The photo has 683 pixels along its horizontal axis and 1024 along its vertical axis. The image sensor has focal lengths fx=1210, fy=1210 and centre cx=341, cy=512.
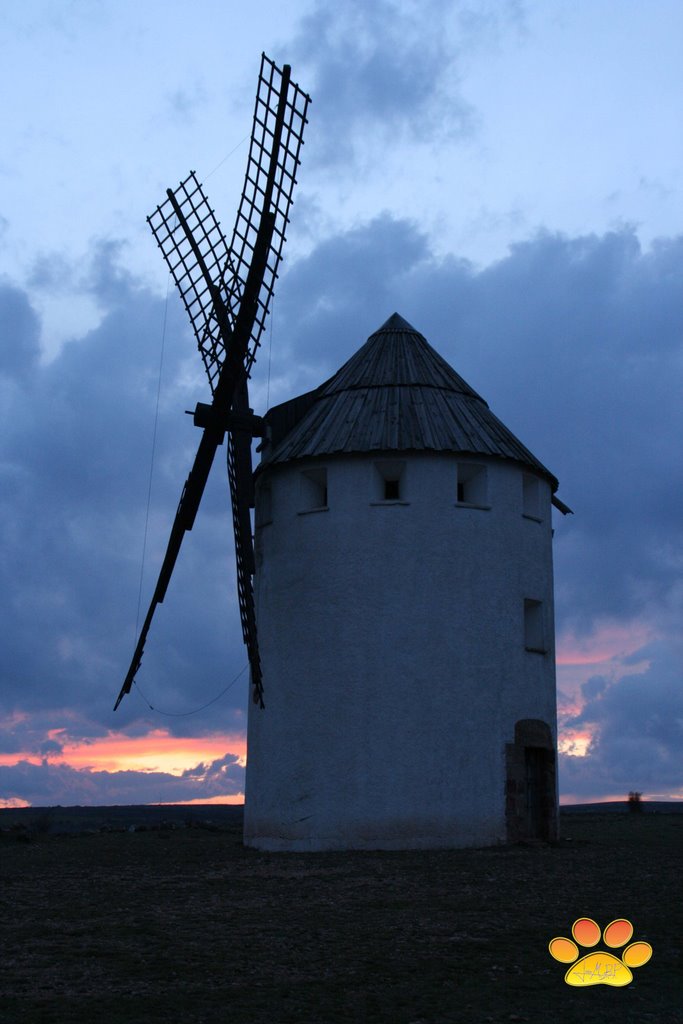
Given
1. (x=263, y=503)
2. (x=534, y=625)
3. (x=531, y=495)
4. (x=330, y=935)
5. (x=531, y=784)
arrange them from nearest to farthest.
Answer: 1. (x=330, y=935)
2. (x=531, y=784)
3. (x=534, y=625)
4. (x=531, y=495)
5. (x=263, y=503)

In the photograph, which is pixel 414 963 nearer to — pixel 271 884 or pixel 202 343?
pixel 271 884

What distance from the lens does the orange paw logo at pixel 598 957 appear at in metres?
11.0

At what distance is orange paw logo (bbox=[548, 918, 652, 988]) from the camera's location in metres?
11.0

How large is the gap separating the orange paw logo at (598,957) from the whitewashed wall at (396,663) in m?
12.2

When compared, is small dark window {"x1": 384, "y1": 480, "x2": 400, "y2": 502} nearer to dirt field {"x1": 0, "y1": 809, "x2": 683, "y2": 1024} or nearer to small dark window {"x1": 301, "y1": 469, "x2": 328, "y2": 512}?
small dark window {"x1": 301, "y1": 469, "x2": 328, "y2": 512}

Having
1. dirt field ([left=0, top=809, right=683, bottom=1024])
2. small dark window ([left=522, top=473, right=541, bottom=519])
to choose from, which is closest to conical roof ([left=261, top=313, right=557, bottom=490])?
small dark window ([left=522, top=473, right=541, bottom=519])

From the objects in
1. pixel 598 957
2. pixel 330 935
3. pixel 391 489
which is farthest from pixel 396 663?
pixel 598 957

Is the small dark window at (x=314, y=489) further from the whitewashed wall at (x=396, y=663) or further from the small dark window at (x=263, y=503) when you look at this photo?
the small dark window at (x=263, y=503)

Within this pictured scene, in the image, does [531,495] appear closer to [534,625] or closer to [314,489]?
[534,625]

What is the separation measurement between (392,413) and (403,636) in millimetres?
5068

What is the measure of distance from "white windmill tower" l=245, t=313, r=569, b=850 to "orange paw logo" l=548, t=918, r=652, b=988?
1226 centimetres

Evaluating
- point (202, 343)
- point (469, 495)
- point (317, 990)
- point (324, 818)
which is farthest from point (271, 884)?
point (202, 343)

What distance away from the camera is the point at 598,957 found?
11.8m

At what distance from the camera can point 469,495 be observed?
26281mm
